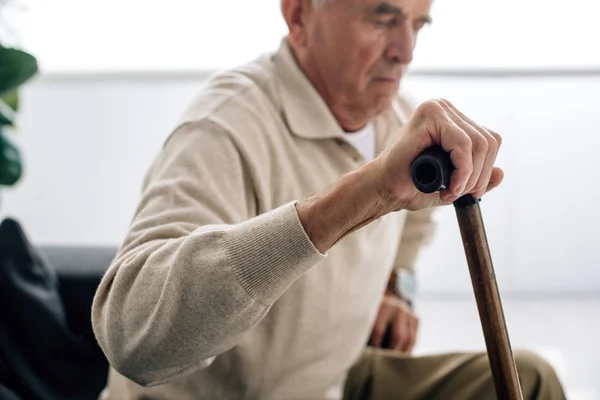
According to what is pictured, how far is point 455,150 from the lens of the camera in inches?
21.7

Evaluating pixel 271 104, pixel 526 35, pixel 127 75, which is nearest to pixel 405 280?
pixel 271 104

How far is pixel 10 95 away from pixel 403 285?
0.97 metres

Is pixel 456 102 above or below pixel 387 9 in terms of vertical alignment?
below

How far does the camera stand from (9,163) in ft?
5.18

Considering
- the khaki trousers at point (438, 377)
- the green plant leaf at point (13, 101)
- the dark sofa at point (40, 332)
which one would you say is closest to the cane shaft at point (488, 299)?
the khaki trousers at point (438, 377)

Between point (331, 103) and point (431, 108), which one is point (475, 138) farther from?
point (331, 103)

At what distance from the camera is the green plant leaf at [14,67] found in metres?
1.31

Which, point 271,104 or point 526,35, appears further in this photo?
point 526,35

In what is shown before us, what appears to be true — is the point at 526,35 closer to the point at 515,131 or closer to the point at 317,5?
the point at 515,131

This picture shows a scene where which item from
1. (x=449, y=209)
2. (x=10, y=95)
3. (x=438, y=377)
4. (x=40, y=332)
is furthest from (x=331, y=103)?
(x=449, y=209)

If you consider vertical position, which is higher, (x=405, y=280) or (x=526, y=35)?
(x=526, y=35)

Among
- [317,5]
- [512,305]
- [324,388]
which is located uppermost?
[317,5]

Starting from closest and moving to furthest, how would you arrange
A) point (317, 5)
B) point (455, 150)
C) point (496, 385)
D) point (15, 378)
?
point (455, 150)
point (496, 385)
point (317, 5)
point (15, 378)

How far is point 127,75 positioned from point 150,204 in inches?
73.9
